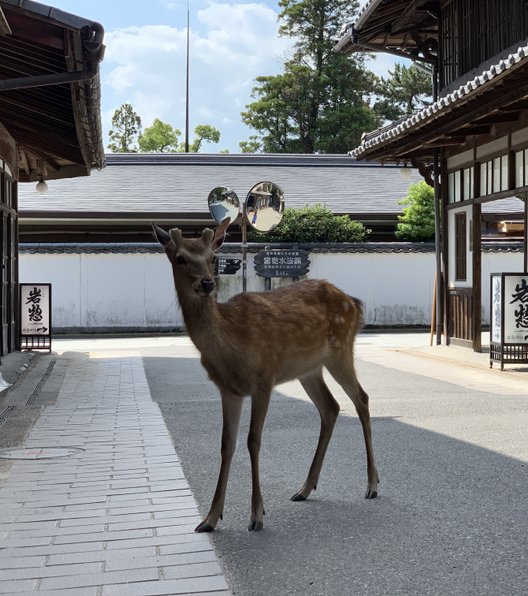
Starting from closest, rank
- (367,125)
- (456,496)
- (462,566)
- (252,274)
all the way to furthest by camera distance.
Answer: (462,566)
(456,496)
(252,274)
(367,125)

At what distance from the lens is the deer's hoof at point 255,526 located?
4602 mm

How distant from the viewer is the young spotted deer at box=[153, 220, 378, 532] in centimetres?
462

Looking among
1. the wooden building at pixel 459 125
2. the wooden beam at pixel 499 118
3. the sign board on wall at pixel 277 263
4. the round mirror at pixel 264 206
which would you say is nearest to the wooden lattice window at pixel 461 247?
the wooden building at pixel 459 125

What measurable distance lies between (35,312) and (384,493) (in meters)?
12.7

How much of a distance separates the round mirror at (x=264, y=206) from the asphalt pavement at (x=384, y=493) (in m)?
3.35

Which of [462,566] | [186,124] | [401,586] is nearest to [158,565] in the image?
[401,586]

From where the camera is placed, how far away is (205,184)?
31.4 metres

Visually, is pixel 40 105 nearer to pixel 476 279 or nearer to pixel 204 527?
→ pixel 204 527

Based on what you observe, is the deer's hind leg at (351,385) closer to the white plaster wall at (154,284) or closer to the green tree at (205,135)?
the white plaster wall at (154,284)

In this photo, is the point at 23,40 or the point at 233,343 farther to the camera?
the point at 23,40

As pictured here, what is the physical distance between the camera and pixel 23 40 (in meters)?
8.12

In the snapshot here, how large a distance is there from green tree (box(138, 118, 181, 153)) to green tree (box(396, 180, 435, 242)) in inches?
1246

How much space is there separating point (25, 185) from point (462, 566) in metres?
28.1

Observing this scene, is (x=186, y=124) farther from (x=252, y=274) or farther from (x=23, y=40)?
(x=23, y=40)
